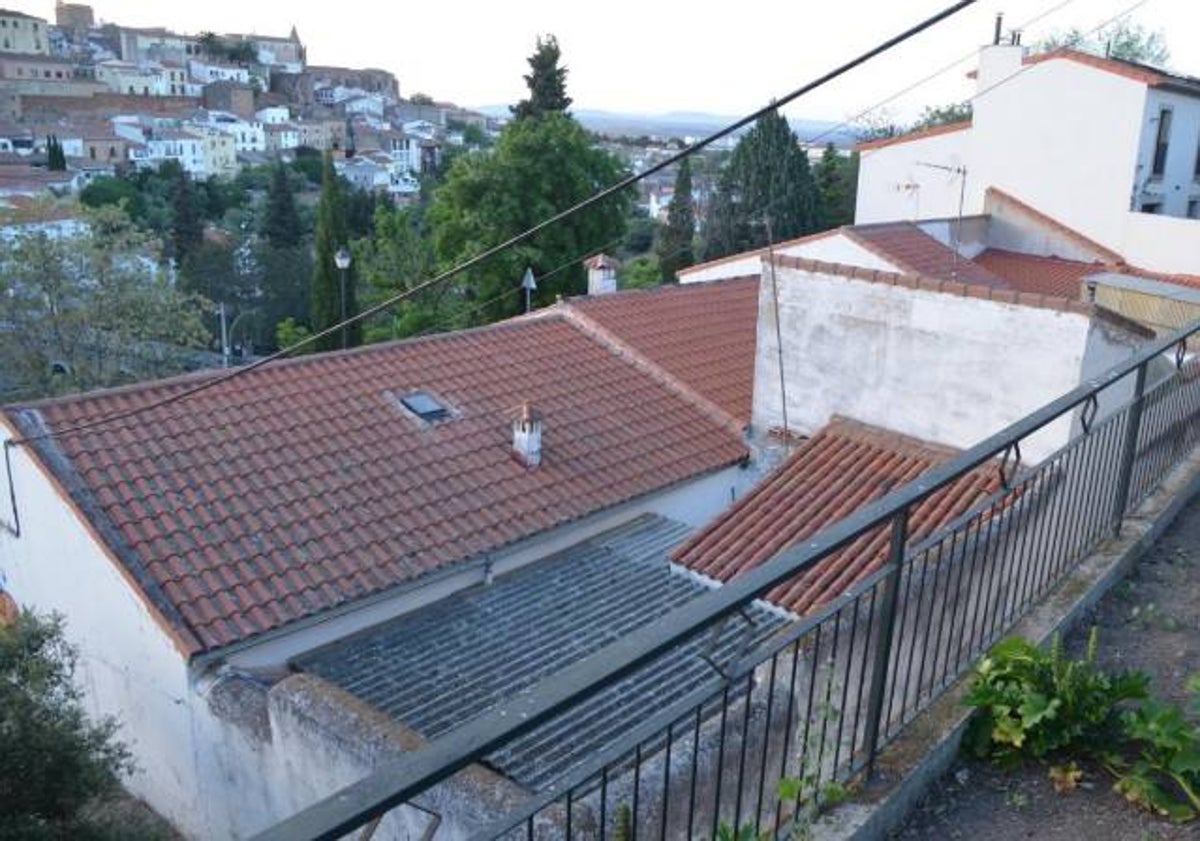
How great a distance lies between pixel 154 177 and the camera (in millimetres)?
76812

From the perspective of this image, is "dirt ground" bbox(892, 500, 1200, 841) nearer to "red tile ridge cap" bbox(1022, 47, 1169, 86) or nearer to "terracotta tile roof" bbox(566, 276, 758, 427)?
"terracotta tile roof" bbox(566, 276, 758, 427)

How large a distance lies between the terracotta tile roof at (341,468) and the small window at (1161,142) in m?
14.1

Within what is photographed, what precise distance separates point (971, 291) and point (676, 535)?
13.6 ft

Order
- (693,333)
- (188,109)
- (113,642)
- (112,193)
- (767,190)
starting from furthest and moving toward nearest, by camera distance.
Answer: (188,109)
(112,193)
(767,190)
(693,333)
(113,642)

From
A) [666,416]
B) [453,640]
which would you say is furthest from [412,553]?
[666,416]

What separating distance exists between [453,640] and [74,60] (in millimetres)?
148222

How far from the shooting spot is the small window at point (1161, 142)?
1973 cm

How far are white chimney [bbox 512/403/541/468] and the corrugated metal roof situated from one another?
1154 millimetres

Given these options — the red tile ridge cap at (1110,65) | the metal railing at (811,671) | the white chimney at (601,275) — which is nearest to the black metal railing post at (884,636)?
the metal railing at (811,671)

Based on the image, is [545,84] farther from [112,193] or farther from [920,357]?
[112,193]

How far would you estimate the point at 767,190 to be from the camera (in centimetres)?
3734

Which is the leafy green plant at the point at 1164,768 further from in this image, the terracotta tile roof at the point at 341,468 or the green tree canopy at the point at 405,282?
the green tree canopy at the point at 405,282

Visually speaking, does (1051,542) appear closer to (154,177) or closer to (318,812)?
(318,812)

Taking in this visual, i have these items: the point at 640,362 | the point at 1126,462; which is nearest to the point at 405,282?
the point at 640,362
